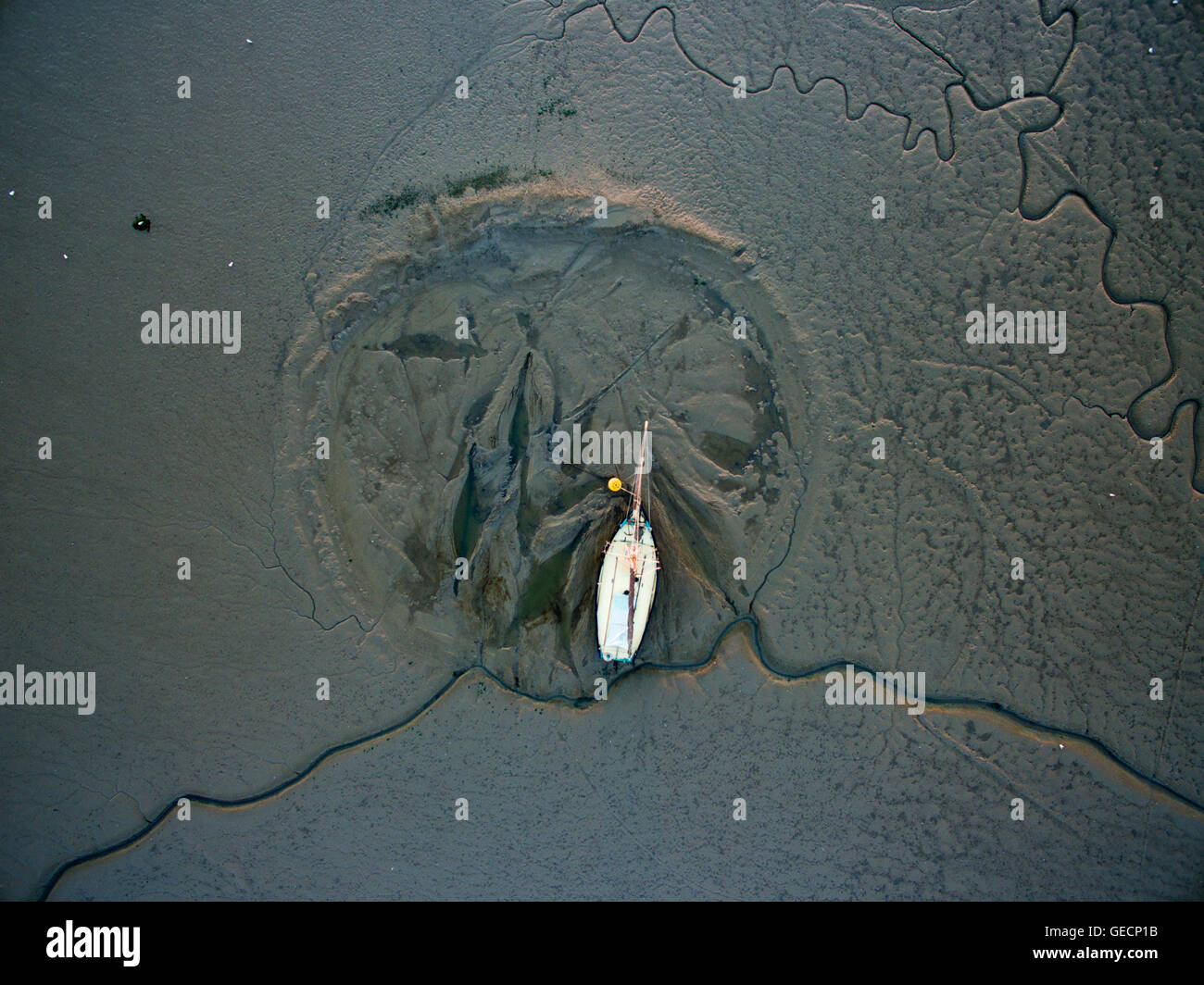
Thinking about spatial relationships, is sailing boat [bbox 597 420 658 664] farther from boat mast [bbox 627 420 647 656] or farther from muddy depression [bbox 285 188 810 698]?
muddy depression [bbox 285 188 810 698]

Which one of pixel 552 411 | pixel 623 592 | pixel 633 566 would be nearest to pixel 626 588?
pixel 623 592

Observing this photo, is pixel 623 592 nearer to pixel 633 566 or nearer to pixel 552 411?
pixel 633 566

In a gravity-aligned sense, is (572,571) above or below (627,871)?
above

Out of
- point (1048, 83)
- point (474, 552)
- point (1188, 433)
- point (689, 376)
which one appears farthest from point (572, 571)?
point (1048, 83)

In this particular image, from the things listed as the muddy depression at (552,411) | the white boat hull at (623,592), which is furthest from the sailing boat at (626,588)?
the muddy depression at (552,411)

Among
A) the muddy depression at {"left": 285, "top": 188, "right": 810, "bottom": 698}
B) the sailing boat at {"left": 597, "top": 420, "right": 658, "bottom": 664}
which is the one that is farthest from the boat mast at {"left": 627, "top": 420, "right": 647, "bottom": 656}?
the muddy depression at {"left": 285, "top": 188, "right": 810, "bottom": 698}
